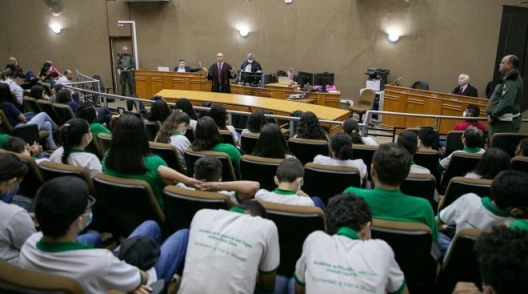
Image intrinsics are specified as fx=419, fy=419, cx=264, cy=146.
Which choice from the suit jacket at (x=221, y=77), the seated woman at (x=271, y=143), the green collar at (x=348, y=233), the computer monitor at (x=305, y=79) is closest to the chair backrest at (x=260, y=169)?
the seated woman at (x=271, y=143)

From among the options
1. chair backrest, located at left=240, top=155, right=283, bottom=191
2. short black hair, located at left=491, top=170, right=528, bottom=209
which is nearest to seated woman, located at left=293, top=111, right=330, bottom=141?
chair backrest, located at left=240, top=155, right=283, bottom=191

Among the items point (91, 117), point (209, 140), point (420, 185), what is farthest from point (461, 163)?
point (91, 117)

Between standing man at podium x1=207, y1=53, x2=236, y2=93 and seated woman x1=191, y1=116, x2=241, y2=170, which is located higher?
standing man at podium x1=207, y1=53, x2=236, y2=93

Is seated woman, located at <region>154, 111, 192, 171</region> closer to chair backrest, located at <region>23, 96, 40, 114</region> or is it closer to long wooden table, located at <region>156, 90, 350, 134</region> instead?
long wooden table, located at <region>156, 90, 350, 134</region>

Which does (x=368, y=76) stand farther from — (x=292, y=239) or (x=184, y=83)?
(x=292, y=239)

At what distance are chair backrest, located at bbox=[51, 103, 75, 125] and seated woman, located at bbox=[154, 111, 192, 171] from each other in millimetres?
2033

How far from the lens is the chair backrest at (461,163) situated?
12.2ft

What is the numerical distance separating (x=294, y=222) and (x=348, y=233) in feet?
1.64

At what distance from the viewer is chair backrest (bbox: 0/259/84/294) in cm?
140

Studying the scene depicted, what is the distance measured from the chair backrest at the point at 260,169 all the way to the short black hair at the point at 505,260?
6.62ft

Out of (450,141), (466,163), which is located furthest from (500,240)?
(450,141)

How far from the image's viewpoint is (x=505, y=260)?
4.08ft

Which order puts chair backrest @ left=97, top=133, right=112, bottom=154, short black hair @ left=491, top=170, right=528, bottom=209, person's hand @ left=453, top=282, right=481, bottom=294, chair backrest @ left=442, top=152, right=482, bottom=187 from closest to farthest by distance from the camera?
person's hand @ left=453, top=282, right=481, bottom=294 → short black hair @ left=491, top=170, right=528, bottom=209 → chair backrest @ left=442, top=152, right=482, bottom=187 → chair backrest @ left=97, top=133, right=112, bottom=154

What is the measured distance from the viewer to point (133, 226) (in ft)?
9.17
